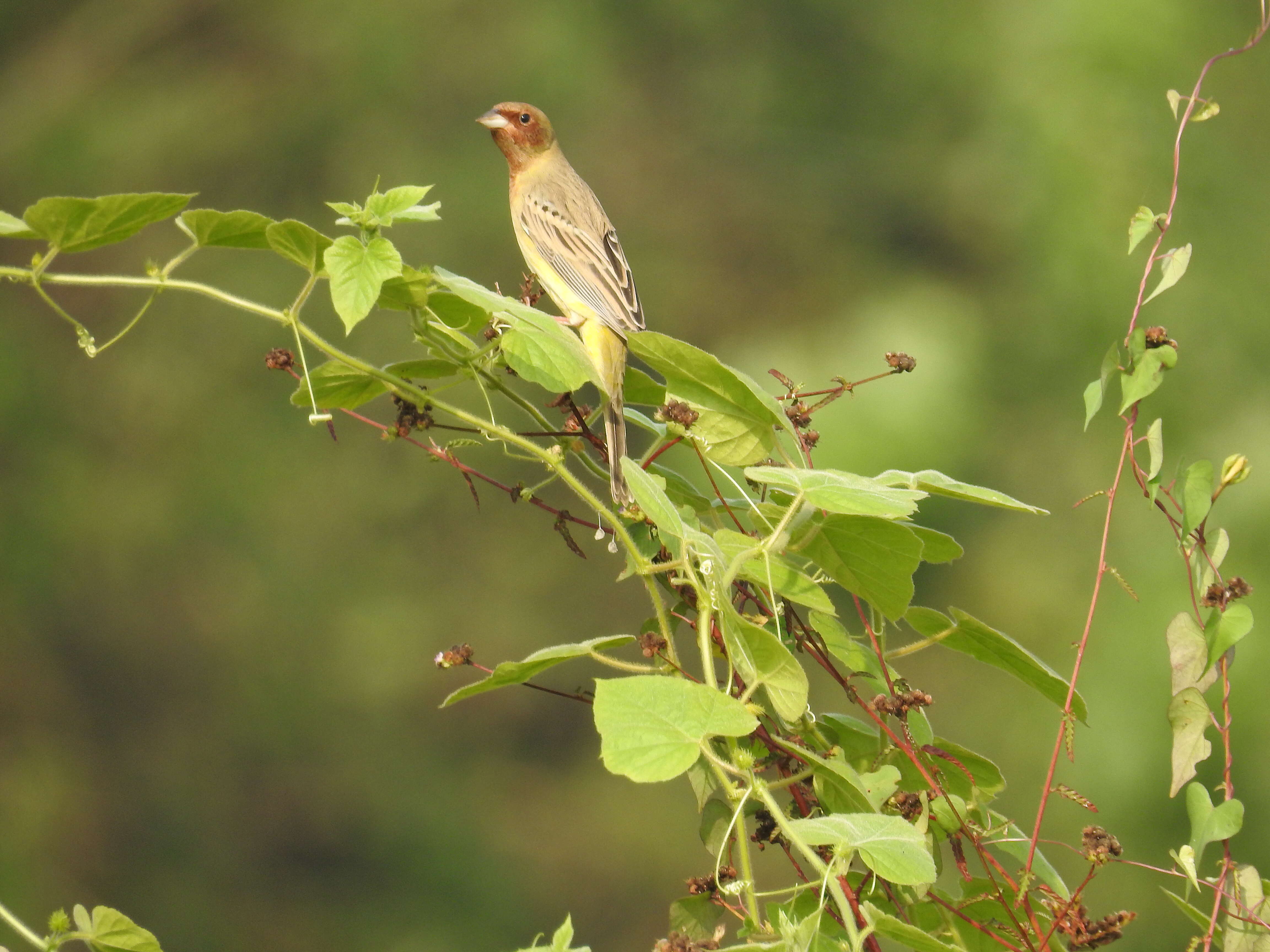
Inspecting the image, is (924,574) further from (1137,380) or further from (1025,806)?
(1137,380)

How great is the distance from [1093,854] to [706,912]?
12.2 inches

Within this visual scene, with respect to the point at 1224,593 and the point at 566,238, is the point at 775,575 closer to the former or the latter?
the point at 1224,593

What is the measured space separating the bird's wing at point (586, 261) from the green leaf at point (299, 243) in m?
1.10

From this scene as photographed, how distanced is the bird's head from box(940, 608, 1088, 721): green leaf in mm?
1749

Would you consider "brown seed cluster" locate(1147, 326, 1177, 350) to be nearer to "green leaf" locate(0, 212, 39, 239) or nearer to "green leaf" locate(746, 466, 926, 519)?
"green leaf" locate(746, 466, 926, 519)

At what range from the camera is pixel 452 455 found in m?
1.10

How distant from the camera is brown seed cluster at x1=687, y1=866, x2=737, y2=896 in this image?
0.90 meters

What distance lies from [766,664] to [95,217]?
525 millimetres

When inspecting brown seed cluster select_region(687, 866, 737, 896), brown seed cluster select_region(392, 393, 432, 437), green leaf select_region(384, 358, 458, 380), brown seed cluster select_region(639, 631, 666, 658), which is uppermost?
green leaf select_region(384, 358, 458, 380)

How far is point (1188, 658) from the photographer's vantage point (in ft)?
3.00

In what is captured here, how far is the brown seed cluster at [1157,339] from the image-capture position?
1000mm

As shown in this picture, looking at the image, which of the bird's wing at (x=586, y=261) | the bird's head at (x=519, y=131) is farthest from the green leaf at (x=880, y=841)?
the bird's head at (x=519, y=131)

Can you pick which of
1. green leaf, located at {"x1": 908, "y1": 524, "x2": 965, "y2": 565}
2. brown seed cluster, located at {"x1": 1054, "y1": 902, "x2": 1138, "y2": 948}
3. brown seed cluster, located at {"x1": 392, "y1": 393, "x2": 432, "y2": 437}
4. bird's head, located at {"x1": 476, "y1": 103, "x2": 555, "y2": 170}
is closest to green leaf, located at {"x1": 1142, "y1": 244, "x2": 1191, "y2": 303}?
green leaf, located at {"x1": 908, "y1": 524, "x2": 965, "y2": 565}

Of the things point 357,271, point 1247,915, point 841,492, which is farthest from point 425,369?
point 1247,915
